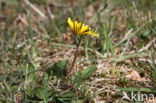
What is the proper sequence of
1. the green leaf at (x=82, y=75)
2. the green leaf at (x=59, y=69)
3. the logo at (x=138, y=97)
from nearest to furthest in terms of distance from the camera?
the logo at (x=138, y=97), the green leaf at (x=82, y=75), the green leaf at (x=59, y=69)

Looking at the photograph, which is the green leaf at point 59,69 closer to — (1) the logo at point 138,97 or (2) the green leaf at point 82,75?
(2) the green leaf at point 82,75

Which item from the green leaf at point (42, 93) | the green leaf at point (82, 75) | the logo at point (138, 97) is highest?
the green leaf at point (82, 75)

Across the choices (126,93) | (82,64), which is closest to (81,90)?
(126,93)

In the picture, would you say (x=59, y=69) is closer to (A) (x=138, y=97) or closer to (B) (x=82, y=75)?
(B) (x=82, y=75)

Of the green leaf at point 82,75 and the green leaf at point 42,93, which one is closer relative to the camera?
the green leaf at point 42,93

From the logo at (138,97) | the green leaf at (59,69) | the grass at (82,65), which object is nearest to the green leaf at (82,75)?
the grass at (82,65)

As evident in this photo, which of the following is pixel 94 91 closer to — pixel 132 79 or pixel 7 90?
pixel 132 79

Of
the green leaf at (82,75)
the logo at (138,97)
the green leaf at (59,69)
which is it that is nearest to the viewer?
the logo at (138,97)

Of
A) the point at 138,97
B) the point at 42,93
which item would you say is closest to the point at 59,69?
the point at 42,93

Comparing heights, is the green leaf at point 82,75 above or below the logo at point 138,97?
above
